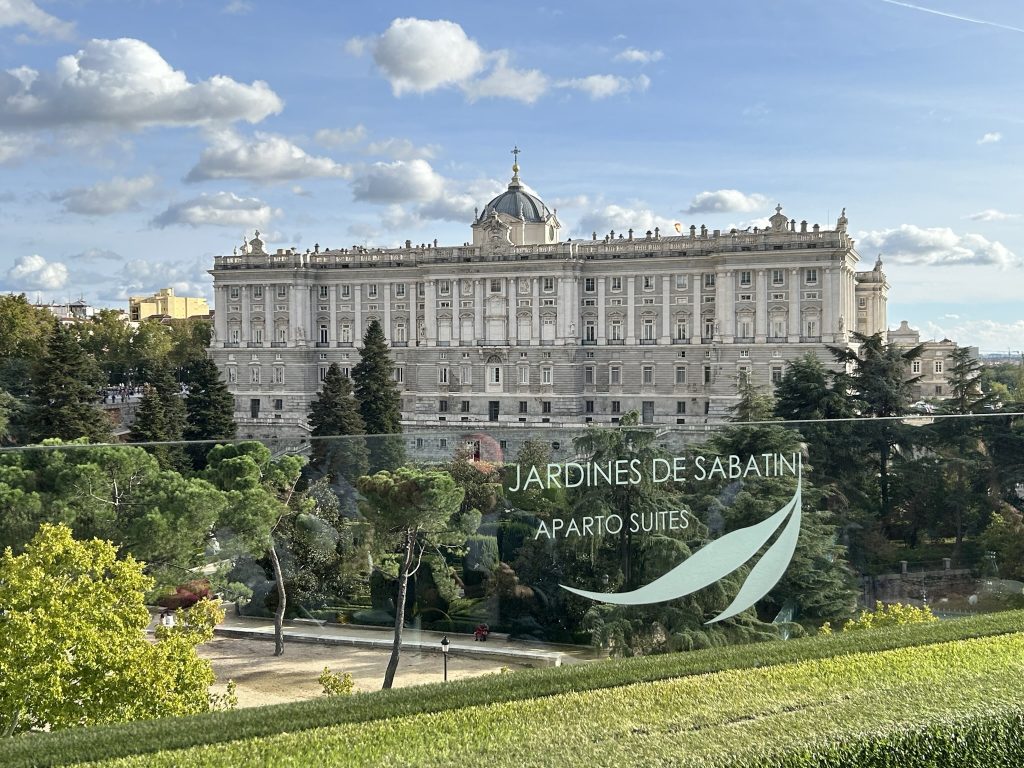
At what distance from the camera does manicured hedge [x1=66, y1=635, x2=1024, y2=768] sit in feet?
24.6

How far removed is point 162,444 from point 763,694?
20.5 feet

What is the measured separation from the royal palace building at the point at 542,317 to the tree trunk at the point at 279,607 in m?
43.3

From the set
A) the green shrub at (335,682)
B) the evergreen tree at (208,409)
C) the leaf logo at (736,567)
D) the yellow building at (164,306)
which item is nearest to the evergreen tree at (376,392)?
the evergreen tree at (208,409)

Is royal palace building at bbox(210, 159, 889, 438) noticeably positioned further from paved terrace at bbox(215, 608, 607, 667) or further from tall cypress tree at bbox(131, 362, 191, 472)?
paved terrace at bbox(215, 608, 607, 667)

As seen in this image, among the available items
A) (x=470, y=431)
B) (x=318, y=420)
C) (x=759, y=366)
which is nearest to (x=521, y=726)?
(x=470, y=431)

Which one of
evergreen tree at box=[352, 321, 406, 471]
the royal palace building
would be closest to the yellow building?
the royal palace building

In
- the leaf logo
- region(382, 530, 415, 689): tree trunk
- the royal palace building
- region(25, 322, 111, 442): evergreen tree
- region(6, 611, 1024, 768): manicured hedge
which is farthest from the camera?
the royal palace building

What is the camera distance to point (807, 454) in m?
13.9

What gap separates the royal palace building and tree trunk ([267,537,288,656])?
142 feet

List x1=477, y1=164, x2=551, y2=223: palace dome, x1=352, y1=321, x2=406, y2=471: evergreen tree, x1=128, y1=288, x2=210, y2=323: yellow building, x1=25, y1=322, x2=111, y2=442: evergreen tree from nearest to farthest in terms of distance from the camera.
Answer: x1=25, y1=322, x2=111, y2=442: evergreen tree, x1=352, y1=321, x2=406, y2=471: evergreen tree, x1=477, y1=164, x2=551, y2=223: palace dome, x1=128, y1=288, x2=210, y2=323: yellow building

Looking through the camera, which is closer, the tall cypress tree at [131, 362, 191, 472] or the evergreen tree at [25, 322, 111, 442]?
the evergreen tree at [25, 322, 111, 442]

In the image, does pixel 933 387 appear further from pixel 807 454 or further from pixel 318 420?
pixel 807 454

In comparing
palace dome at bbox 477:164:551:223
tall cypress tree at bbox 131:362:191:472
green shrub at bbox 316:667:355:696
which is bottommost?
green shrub at bbox 316:667:355:696

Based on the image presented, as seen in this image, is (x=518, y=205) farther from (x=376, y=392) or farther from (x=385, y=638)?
(x=385, y=638)
